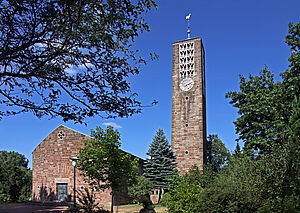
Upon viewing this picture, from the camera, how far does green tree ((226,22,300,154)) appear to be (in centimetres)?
1527

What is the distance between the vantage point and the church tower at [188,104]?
1048 inches

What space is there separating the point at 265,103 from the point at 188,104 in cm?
1110

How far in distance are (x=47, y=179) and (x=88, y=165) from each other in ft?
40.2

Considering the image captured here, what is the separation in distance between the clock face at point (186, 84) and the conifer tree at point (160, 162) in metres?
5.45

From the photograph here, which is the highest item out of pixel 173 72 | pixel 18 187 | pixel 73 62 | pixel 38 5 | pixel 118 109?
pixel 173 72

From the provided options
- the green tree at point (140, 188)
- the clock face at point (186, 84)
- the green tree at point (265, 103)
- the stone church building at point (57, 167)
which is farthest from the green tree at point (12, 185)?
the green tree at point (265, 103)

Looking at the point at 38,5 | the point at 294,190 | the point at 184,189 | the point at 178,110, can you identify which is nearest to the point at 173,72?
the point at 178,110

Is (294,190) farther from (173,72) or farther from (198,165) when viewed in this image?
(173,72)

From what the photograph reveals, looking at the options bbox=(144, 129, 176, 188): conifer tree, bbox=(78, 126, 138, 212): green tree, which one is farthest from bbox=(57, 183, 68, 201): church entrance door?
bbox=(78, 126, 138, 212): green tree

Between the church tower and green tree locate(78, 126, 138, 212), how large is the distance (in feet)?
40.7

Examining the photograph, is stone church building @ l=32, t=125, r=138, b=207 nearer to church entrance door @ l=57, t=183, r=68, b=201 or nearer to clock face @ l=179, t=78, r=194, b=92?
church entrance door @ l=57, t=183, r=68, b=201

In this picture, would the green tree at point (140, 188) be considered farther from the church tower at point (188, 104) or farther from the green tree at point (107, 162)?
the green tree at point (107, 162)

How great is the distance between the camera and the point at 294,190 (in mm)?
8172

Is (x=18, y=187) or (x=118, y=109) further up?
(x=118, y=109)
